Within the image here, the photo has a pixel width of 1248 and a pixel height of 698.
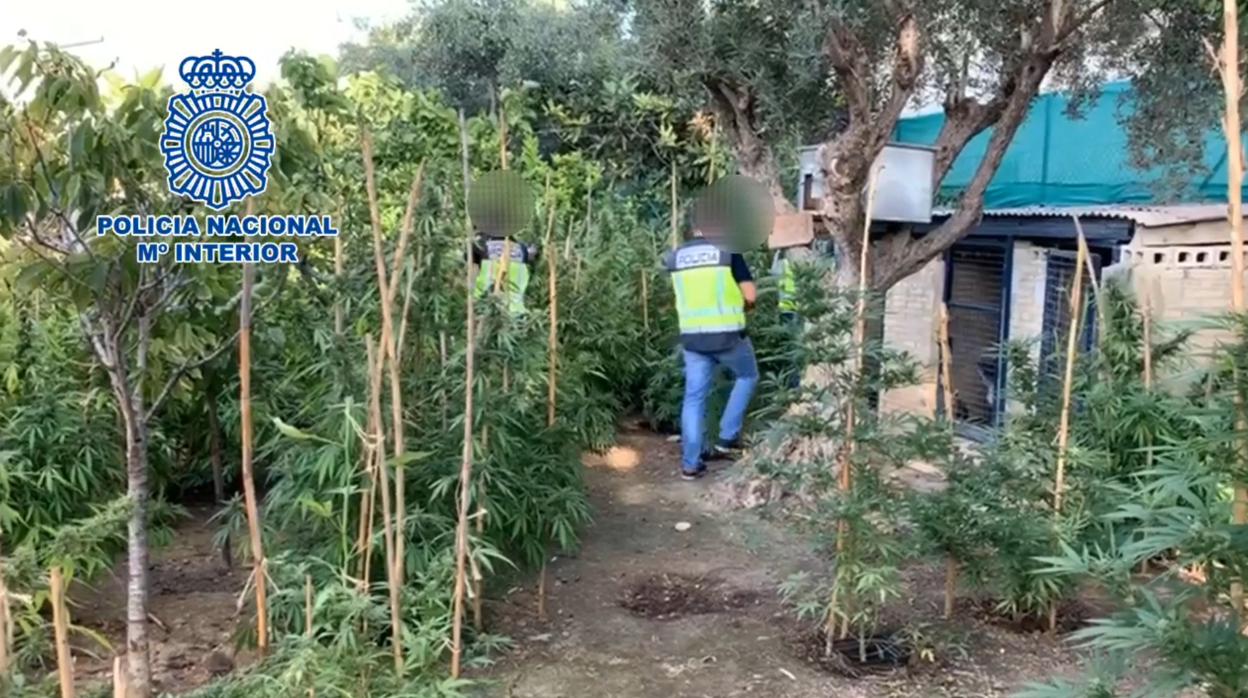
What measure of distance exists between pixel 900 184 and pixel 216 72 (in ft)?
12.3

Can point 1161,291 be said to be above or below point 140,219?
below

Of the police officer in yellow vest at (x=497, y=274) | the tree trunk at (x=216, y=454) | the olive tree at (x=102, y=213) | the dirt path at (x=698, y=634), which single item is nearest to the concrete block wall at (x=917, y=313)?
the dirt path at (x=698, y=634)

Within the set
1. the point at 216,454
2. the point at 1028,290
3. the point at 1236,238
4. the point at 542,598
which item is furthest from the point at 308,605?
the point at 1028,290

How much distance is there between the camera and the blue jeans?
6227mm

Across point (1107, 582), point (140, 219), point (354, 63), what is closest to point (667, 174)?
point (354, 63)

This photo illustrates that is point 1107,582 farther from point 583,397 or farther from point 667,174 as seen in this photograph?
point 667,174

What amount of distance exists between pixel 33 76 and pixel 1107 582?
2834mm

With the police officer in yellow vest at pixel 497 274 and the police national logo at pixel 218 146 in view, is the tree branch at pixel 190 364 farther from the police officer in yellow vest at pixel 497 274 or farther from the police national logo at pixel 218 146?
the police officer in yellow vest at pixel 497 274

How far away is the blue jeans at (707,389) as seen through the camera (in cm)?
623

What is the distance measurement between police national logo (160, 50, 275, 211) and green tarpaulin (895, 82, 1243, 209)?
576cm

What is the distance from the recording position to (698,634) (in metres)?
3.90

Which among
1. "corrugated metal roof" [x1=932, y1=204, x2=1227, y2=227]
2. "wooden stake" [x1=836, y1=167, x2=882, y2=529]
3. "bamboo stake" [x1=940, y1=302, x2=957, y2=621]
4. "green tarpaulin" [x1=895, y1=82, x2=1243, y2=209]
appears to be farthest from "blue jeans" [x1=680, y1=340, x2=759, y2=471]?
"green tarpaulin" [x1=895, y1=82, x2=1243, y2=209]

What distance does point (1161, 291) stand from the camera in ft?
18.2

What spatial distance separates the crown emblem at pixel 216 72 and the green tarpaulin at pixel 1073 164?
571cm
